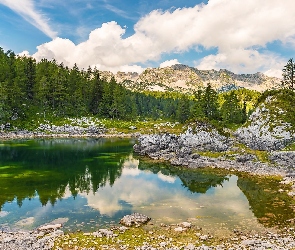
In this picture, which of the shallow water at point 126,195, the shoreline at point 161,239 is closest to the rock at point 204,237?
the shoreline at point 161,239

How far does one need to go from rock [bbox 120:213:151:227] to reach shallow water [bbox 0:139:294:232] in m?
1.06

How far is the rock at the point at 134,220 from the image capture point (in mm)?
32847

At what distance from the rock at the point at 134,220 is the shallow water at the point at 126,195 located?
106 centimetres

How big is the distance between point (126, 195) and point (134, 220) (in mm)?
12614

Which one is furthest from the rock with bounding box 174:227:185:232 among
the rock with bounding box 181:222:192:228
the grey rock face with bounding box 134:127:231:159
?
the grey rock face with bounding box 134:127:231:159

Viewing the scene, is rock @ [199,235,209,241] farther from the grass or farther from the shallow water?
the shallow water

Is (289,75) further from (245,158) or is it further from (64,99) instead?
(64,99)

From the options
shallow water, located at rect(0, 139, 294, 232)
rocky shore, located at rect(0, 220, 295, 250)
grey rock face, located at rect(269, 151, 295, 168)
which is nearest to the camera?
rocky shore, located at rect(0, 220, 295, 250)

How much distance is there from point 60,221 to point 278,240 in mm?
24551

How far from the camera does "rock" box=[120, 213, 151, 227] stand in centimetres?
3285

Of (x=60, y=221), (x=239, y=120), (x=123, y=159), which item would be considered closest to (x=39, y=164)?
(x=123, y=159)

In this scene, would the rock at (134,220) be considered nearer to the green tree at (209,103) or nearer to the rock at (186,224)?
the rock at (186,224)

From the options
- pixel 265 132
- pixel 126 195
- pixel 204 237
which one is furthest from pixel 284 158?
pixel 204 237

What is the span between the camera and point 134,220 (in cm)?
3338
